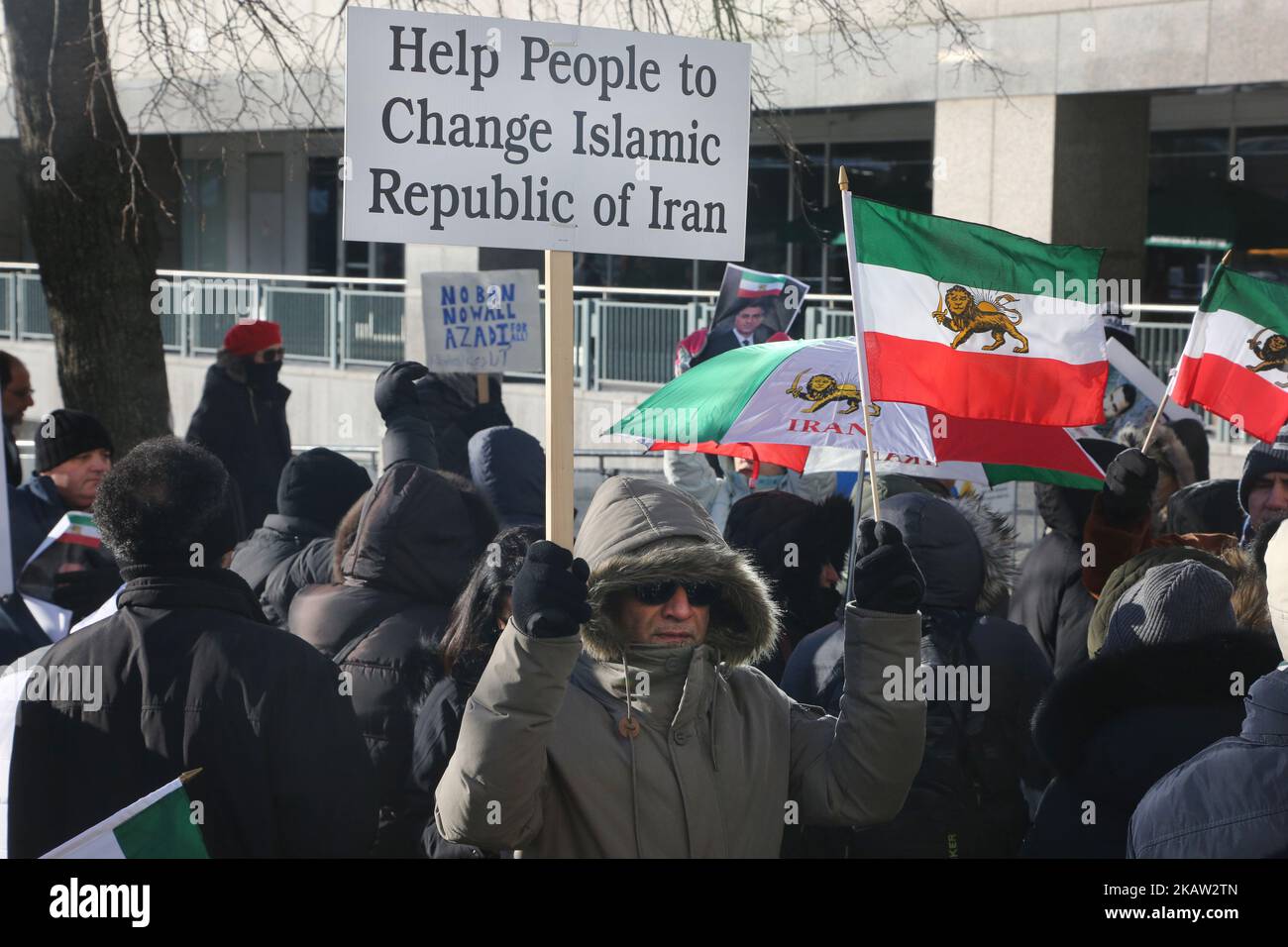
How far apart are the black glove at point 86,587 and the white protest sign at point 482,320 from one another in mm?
4068

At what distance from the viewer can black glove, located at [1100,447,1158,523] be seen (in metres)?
5.00

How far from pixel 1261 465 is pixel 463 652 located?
3328 millimetres

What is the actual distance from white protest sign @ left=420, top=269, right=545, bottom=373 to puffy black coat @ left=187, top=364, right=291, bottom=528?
930 millimetres

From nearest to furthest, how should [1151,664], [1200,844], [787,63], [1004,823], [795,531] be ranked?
[1200,844], [1151,664], [1004,823], [795,531], [787,63]

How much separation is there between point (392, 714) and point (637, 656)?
124 cm

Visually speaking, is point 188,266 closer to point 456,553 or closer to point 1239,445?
point 1239,445

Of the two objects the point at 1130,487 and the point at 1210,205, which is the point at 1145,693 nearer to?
the point at 1130,487

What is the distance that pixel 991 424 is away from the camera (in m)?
4.84

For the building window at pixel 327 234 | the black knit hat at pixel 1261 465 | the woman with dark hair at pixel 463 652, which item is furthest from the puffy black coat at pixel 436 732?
the building window at pixel 327 234

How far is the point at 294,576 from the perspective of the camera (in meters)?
5.04

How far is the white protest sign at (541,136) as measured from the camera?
3535mm

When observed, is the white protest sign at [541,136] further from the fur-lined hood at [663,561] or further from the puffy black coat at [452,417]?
the puffy black coat at [452,417]

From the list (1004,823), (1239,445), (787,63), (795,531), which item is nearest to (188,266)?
(787,63)

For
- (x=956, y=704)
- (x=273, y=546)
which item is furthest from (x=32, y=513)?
(x=956, y=704)
